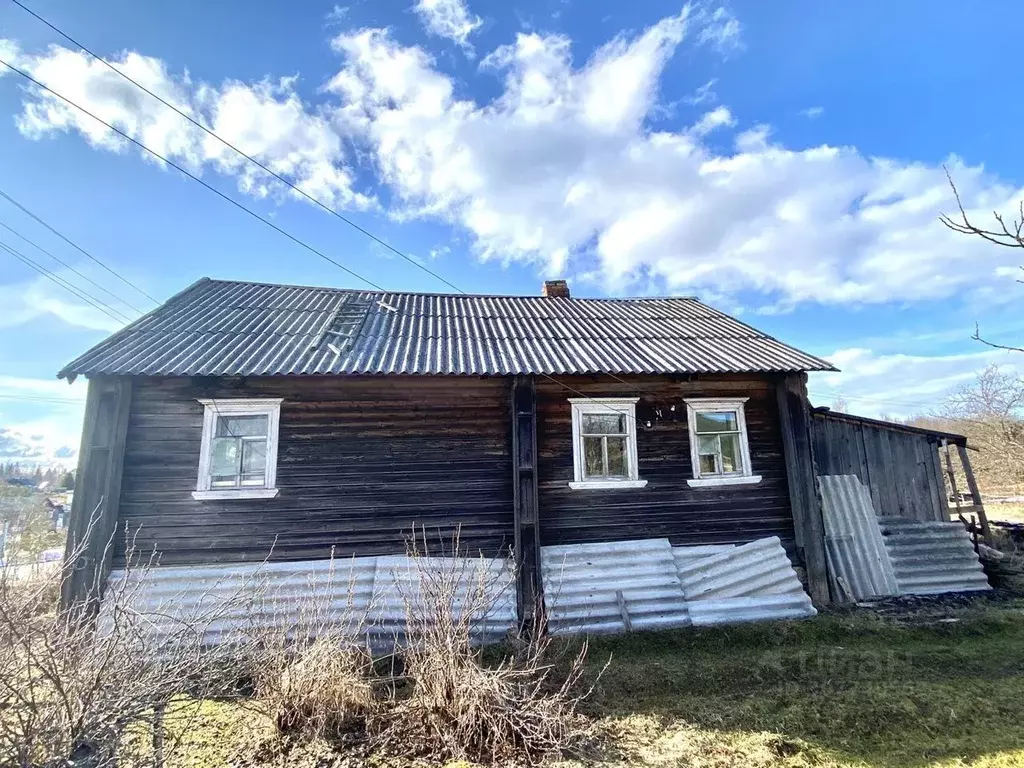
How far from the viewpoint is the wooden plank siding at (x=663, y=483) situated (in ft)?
27.1

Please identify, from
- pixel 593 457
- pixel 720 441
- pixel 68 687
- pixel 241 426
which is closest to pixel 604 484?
pixel 593 457

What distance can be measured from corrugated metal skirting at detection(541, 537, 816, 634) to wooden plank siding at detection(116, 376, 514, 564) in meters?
1.24

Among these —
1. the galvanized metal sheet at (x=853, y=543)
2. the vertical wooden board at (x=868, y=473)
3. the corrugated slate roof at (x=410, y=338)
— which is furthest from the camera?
the vertical wooden board at (x=868, y=473)

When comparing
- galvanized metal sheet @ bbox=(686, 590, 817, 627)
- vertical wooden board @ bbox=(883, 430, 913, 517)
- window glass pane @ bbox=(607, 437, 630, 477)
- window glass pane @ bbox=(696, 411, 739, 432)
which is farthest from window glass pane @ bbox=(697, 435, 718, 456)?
vertical wooden board @ bbox=(883, 430, 913, 517)

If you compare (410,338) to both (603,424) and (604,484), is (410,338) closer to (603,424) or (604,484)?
(603,424)

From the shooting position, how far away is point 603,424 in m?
8.66

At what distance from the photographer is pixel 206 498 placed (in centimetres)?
754

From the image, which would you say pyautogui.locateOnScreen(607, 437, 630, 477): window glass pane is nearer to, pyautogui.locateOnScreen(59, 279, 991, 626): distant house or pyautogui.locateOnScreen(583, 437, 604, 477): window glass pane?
pyautogui.locateOnScreen(59, 279, 991, 626): distant house

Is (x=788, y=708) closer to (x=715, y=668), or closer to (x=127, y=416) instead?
(x=715, y=668)

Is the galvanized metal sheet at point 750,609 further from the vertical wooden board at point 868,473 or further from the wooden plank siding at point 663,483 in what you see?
the vertical wooden board at point 868,473

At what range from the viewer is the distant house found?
755cm

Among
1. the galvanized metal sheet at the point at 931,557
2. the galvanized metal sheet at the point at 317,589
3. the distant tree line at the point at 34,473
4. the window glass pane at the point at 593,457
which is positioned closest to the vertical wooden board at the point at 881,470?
the galvanized metal sheet at the point at 931,557

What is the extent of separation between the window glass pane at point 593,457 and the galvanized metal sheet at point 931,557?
5743 millimetres

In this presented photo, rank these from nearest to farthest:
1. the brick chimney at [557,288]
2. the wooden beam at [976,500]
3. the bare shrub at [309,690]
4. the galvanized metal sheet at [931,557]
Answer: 1. the bare shrub at [309,690]
2. the galvanized metal sheet at [931,557]
3. the wooden beam at [976,500]
4. the brick chimney at [557,288]
